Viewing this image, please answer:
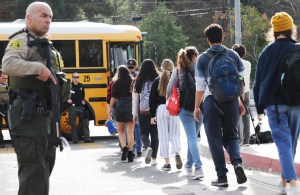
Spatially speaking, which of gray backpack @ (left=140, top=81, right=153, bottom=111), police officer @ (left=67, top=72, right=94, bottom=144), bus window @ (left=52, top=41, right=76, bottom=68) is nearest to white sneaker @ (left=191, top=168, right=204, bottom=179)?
gray backpack @ (left=140, top=81, right=153, bottom=111)

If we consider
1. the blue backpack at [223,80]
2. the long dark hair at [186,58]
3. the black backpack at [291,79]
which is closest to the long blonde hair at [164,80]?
the long dark hair at [186,58]

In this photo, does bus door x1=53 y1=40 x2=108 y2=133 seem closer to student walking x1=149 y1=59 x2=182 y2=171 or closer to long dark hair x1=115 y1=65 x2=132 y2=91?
long dark hair x1=115 y1=65 x2=132 y2=91

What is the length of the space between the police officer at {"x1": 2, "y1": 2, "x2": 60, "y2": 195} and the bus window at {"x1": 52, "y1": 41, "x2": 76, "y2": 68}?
1280cm

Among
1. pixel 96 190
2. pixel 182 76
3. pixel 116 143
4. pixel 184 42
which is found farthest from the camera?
pixel 184 42

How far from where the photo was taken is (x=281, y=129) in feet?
25.4

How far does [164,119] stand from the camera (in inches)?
446

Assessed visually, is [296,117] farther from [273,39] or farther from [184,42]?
[184,42]

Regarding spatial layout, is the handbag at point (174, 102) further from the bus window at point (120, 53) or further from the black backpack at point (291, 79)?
the bus window at point (120, 53)

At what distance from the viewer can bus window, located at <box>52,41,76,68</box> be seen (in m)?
18.7

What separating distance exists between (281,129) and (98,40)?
38.6 feet

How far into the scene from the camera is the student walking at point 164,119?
446 inches

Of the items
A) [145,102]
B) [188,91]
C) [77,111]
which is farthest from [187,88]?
[77,111]

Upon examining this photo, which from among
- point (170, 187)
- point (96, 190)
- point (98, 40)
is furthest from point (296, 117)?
point (98, 40)

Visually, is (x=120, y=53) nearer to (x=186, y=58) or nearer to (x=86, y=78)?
(x=86, y=78)
